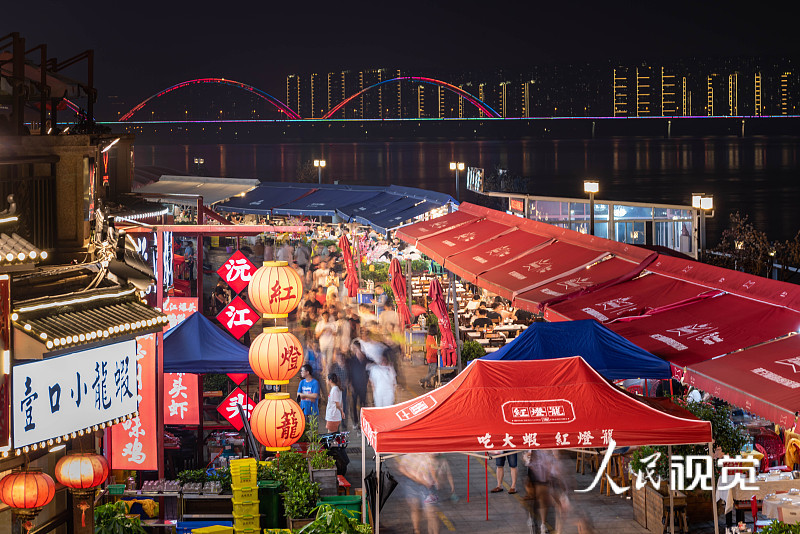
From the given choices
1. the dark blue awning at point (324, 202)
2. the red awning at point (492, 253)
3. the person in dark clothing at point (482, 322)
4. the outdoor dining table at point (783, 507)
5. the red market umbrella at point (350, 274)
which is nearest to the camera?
the outdoor dining table at point (783, 507)

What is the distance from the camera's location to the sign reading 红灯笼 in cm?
757

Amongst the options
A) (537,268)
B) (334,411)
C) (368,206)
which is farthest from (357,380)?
(368,206)

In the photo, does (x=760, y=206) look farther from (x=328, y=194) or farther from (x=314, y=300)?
(x=314, y=300)

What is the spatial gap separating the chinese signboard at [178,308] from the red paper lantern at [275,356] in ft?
8.17

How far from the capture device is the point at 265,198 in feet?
138

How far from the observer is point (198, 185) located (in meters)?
37.4

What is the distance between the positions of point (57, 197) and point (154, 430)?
3.24 meters

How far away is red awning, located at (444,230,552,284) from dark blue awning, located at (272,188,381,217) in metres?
17.1

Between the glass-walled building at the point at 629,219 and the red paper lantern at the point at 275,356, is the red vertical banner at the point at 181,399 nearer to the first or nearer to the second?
the red paper lantern at the point at 275,356

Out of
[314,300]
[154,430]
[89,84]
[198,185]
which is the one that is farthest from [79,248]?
[198,185]

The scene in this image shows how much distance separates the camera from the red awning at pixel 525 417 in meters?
9.36

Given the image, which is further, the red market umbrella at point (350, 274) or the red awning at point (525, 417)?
the red market umbrella at point (350, 274)

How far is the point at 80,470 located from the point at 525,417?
4044mm

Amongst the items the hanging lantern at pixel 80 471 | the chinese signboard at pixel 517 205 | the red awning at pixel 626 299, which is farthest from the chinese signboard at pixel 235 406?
the chinese signboard at pixel 517 205
